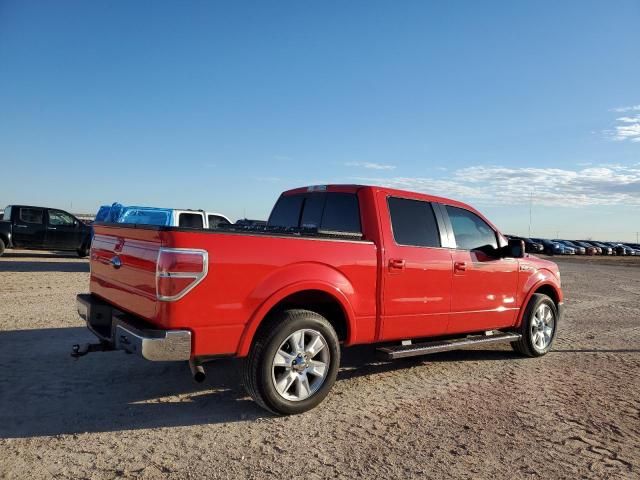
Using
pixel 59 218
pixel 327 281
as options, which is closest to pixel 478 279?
pixel 327 281

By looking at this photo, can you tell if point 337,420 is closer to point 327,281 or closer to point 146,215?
point 327,281

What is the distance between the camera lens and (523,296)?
250 inches

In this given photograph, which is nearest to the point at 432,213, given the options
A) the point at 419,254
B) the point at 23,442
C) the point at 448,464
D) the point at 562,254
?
the point at 419,254

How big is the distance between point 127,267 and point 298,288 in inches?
53.7

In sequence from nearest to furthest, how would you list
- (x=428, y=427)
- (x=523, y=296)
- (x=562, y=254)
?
1. (x=428, y=427)
2. (x=523, y=296)
3. (x=562, y=254)

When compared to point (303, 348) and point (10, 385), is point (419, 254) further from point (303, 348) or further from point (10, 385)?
point (10, 385)

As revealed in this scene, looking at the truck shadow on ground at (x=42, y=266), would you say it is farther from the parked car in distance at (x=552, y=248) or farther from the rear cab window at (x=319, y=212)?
the parked car in distance at (x=552, y=248)

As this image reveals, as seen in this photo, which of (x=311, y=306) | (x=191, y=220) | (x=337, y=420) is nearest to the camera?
(x=337, y=420)

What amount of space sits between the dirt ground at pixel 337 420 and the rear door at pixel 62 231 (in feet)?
39.4

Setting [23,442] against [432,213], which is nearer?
[23,442]

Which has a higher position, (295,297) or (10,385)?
(295,297)

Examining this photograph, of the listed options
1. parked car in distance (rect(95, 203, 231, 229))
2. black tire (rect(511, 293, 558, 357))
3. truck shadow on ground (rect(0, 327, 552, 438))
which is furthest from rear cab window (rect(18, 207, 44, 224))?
black tire (rect(511, 293, 558, 357))

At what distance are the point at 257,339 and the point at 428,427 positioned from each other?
150 cm

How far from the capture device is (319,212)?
5.46 metres
